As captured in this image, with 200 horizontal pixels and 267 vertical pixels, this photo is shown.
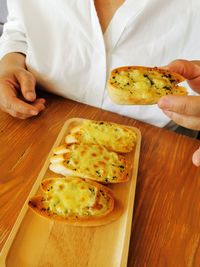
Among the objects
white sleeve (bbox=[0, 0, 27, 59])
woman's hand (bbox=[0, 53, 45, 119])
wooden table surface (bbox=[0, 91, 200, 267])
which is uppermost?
white sleeve (bbox=[0, 0, 27, 59])

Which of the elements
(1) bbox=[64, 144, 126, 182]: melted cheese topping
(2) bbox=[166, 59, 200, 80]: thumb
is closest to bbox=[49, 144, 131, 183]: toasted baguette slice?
(1) bbox=[64, 144, 126, 182]: melted cheese topping

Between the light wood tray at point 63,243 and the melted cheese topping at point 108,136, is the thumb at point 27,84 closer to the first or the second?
the melted cheese topping at point 108,136

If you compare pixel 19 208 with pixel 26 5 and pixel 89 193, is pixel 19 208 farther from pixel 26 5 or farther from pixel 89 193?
pixel 26 5

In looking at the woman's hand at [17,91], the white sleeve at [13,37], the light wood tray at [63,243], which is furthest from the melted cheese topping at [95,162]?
the white sleeve at [13,37]

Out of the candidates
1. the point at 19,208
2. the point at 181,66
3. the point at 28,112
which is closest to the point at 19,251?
the point at 19,208

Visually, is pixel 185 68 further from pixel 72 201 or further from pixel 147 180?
pixel 72 201

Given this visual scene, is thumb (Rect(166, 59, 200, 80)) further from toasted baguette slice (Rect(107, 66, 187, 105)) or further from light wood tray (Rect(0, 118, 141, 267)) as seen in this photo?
light wood tray (Rect(0, 118, 141, 267))
